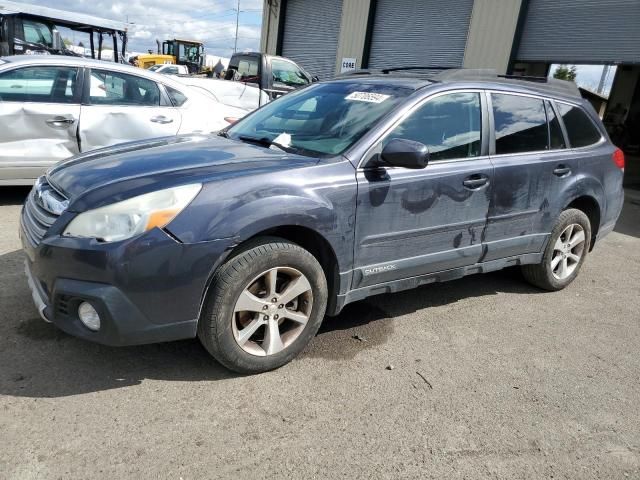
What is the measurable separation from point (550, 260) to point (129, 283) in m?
3.43

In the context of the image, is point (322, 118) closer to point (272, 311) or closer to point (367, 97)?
point (367, 97)

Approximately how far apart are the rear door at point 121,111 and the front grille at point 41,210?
9.18 ft

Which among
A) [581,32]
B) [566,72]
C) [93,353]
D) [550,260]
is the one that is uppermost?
[581,32]

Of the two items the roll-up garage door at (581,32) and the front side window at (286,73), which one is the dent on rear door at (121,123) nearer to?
the front side window at (286,73)

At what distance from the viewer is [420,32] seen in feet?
47.7

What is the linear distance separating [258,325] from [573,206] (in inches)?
124

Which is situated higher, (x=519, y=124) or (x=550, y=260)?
(x=519, y=124)

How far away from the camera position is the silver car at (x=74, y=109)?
5363 millimetres

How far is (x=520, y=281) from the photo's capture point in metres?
4.79

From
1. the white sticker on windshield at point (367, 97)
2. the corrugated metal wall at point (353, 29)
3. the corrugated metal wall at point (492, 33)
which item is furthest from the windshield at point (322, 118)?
the corrugated metal wall at point (353, 29)

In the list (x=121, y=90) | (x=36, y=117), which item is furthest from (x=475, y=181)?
(x=36, y=117)

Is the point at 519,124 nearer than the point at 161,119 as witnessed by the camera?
Yes

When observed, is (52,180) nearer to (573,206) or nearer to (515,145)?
(515,145)

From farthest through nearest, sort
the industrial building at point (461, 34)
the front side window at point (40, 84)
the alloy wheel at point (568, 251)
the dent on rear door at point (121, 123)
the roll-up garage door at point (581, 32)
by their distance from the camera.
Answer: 1. the industrial building at point (461, 34)
2. the roll-up garage door at point (581, 32)
3. the dent on rear door at point (121, 123)
4. the front side window at point (40, 84)
5. the alloy wheel at point (568, 251)
